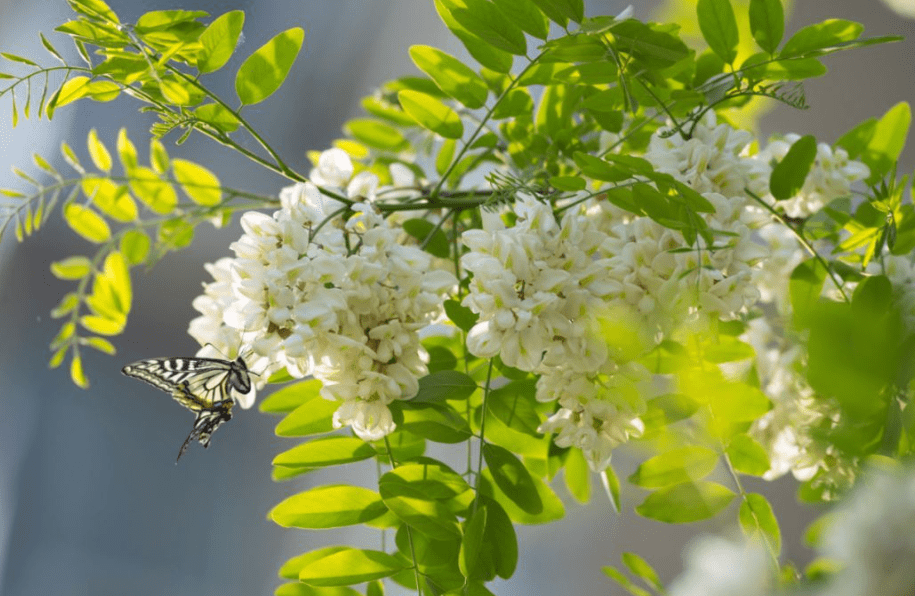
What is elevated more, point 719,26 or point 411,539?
point 719,26

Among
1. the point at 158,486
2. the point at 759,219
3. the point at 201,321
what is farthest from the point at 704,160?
the point at 158,486

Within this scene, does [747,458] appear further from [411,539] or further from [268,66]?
[268,66]

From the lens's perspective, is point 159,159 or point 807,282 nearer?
point 807,282

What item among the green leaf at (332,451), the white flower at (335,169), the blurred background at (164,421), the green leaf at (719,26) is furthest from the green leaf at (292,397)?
the blurred background at (164,421)

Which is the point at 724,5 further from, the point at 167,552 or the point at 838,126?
the point at 167,552

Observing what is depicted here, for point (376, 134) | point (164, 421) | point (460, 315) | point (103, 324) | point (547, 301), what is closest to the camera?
point (547, 301)

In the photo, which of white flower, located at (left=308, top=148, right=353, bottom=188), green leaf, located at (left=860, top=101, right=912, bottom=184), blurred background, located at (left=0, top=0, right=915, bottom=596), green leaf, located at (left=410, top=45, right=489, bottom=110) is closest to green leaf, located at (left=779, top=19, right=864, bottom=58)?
green leaf, located at (left=860, top=101, right=912, bottom=184)

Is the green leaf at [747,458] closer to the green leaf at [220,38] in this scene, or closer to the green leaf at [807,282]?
the green leaf at [807,282]

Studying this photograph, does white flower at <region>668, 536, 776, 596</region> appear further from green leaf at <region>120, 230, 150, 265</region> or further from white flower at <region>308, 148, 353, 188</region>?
green leaf at <region>120, 230, 150, 265</region>

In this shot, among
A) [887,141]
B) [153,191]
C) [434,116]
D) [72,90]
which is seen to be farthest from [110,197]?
[887,141]
